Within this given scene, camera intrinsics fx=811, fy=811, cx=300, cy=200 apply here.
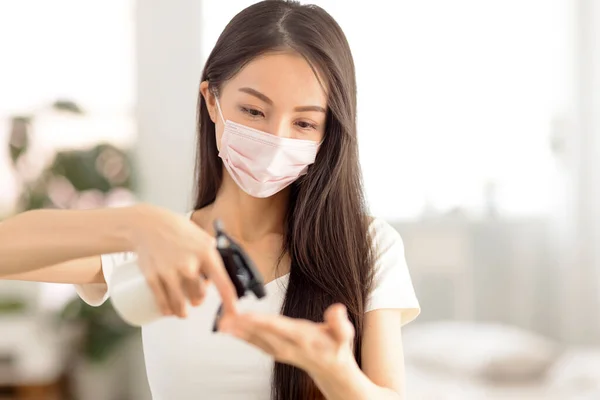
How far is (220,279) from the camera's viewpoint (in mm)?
849

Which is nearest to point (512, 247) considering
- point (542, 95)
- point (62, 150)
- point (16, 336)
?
point (542, 95)

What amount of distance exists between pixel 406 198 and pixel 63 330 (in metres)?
1.65

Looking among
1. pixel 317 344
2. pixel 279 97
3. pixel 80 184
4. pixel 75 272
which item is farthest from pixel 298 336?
pixel 80 184

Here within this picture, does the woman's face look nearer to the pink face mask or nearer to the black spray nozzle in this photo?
the pink face mask

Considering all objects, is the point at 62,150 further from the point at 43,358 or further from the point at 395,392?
the point at 395,392

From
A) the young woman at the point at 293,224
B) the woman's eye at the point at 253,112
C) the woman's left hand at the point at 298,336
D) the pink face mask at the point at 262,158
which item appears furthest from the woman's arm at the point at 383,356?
the woman's eye at the point at 253,112

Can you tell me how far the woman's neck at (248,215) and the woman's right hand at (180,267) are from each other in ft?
2.04

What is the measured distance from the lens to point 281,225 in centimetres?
153

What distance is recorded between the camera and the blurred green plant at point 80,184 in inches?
137

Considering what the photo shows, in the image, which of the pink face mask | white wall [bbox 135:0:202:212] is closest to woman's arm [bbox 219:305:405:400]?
the pink face mask

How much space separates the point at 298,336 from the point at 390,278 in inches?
21.0

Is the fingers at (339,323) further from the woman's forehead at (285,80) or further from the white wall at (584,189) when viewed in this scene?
the white wall at (584,189)

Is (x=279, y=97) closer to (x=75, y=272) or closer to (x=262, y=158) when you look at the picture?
(x=262, y=158)

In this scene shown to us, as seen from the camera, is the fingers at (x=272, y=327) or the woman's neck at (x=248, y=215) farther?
the woman's neck at (x=248, y=215)
